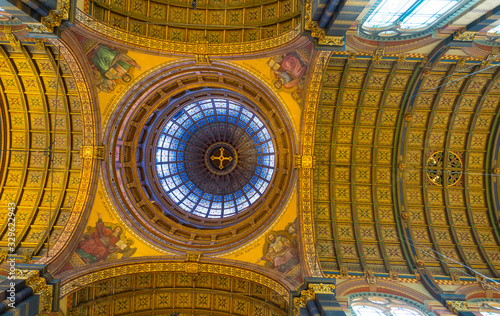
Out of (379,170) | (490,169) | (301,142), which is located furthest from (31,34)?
(490,169)

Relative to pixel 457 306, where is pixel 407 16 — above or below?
above

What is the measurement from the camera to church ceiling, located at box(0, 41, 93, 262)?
13992mm

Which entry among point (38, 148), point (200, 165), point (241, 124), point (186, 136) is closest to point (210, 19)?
point (241, 124)

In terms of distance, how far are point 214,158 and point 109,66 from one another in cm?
1096

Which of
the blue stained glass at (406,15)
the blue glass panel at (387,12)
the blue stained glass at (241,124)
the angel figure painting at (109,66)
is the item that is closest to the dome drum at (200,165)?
the blue stained glass at (241,124)

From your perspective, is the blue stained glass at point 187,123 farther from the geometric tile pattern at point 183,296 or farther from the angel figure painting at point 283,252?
the angel figure painting at point 283,252

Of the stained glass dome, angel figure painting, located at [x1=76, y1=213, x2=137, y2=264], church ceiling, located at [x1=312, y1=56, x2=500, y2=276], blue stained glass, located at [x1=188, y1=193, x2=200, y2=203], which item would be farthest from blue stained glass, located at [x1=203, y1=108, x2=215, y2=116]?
angel figure painting, located at [x1=76, y1=213, x2=137, y2=264]

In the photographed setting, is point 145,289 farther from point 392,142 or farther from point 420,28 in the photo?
point 420,28

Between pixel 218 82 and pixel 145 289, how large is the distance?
1314cm

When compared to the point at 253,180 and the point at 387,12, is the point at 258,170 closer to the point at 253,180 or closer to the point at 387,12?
the point at 253,180

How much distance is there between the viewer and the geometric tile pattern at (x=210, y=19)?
1434cm

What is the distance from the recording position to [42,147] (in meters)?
15.7

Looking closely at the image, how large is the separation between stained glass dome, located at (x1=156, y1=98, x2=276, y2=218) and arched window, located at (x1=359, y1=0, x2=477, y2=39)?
33.2 feet

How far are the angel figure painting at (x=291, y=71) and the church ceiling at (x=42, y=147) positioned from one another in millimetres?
10465
